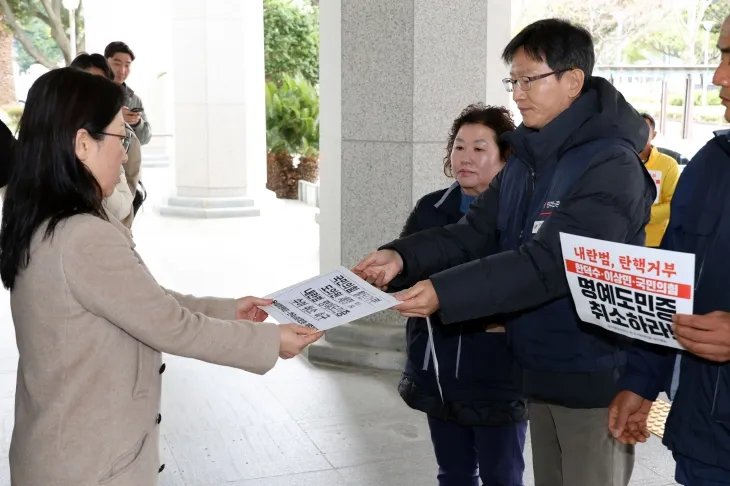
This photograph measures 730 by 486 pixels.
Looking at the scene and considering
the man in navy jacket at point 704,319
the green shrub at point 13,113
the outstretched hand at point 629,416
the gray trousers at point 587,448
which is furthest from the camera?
the green shrub at point 13,113

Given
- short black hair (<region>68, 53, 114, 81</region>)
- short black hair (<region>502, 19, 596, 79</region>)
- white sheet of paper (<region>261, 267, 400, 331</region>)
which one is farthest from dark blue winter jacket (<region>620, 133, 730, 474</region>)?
short black hair (<region>68, 53, 114, 81</region>)

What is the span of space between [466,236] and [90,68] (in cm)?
437

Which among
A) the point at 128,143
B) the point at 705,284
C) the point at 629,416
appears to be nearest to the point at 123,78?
the point at 128,143

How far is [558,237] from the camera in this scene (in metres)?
2.85

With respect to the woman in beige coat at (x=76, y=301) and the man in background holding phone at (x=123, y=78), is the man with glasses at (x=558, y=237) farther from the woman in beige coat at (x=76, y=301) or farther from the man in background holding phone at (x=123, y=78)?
the man in background holding phone at (x=123, y=78)

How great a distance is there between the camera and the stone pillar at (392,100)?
6.18 m

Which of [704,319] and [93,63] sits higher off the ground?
[93,63]

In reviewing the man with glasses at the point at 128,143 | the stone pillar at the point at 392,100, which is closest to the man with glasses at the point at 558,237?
the stone pillar at the point at 392,100

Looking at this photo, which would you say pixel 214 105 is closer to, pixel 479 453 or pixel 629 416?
pixel 479 453

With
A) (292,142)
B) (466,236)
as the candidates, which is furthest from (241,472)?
(292,142)

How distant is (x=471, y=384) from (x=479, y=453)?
295mm

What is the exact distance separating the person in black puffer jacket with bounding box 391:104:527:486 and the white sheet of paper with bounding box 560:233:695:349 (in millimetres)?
1008

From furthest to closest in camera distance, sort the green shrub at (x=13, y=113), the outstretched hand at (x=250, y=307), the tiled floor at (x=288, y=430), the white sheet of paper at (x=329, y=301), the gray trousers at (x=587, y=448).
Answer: the green shrub at (x=13, y=113), the tiled floor at (x=288, y=430), the outstretched hand at (x=250, y=307), the gray trousers at (x=587, y=448), the white sheet of paper at (x=329, y=301)

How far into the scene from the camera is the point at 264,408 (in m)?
A: 5.83
